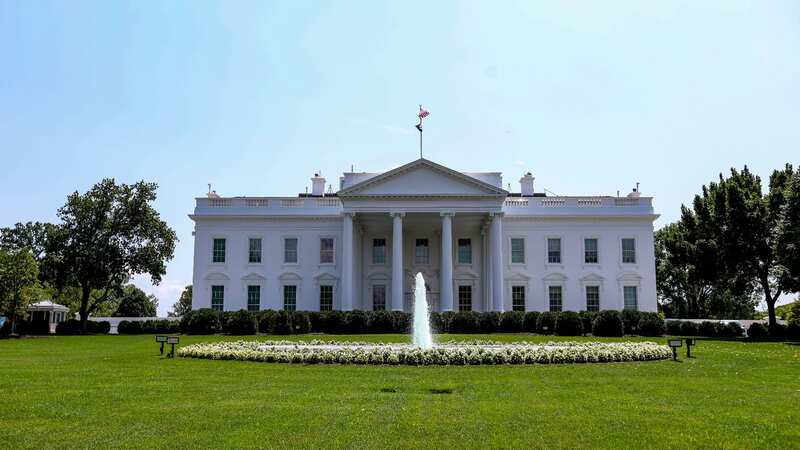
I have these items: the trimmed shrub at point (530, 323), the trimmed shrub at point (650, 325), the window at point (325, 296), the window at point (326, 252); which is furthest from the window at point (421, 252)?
the trimmed shrub at point (650, 325)

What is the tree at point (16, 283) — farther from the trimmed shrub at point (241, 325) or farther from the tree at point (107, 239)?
the trimmed shrub at point (241, 325)

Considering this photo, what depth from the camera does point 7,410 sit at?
34.0 ft

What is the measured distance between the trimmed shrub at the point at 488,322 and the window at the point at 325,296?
10.9 meters

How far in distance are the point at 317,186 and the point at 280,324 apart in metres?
16.4

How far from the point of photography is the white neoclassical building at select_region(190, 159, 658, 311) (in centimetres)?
4184

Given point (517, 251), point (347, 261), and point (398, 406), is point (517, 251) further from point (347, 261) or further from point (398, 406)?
point (398, 406)

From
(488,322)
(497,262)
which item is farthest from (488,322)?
(497,262)

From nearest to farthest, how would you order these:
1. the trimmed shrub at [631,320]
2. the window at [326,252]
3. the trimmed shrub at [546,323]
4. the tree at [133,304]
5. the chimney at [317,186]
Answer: the trimmed shrub at [631,320] < the trimmed shrub at [546,323] < the window at [326,252] < the chimney at [317,186] < the tree at [133,304]

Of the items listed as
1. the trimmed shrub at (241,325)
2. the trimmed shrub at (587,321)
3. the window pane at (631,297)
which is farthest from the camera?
the window pane at (631,297)

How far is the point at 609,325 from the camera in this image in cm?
3170

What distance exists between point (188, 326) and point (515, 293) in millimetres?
19814

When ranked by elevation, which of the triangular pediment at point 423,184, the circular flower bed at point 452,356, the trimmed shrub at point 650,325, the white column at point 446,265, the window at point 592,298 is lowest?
the circular flower bed at point 452,356

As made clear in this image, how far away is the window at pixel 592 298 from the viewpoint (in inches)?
1646

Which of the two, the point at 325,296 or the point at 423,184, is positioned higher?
the point at 423,184
